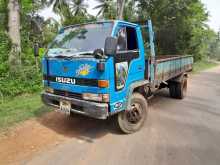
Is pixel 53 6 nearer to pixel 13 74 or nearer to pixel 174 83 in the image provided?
pixel 13 74

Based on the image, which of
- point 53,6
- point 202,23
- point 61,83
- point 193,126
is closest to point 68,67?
point 61,83

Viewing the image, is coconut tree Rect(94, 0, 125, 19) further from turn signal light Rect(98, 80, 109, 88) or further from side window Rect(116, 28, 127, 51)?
turn signal light Rect(98, 80, 109, 88)

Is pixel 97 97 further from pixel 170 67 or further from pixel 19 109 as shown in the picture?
pixel 170 67

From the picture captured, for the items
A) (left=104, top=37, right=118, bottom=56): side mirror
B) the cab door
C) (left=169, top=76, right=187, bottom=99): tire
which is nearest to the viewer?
(left=104, top=37, right=118, bottom=56): side mirror


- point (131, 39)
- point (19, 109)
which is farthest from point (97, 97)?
point (19, 109)

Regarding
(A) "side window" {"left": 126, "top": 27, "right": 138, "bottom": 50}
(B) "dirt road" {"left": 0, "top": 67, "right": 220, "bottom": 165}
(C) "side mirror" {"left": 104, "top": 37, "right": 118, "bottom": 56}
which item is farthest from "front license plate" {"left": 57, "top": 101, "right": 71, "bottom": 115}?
(A) "side window" {"left": 126, "top": 27, "right": 138, "bottom": 50}

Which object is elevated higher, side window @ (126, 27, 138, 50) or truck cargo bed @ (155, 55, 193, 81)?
side window @ (126, 27, 138, 50)

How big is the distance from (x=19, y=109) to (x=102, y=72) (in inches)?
136

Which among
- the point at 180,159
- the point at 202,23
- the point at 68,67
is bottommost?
the point at 180,159

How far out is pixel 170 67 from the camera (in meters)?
6.75

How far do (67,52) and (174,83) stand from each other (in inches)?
179

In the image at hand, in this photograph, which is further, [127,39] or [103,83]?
[127,39]

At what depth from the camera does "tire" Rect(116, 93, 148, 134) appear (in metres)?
4.57

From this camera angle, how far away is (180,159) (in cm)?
368
